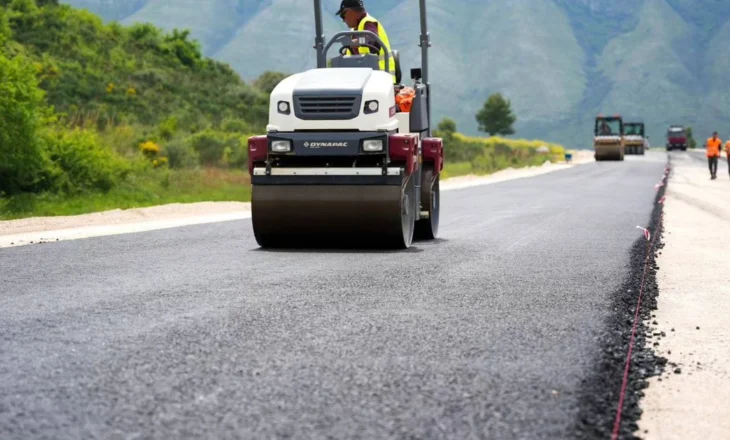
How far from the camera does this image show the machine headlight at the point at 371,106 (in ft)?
36.4

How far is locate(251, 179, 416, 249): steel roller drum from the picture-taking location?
11047 millimetres

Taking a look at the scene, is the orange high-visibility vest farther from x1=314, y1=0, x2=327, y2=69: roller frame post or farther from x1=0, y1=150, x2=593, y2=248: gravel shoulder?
x1=314, y1=0, x2=327, y2=69: roller frame post

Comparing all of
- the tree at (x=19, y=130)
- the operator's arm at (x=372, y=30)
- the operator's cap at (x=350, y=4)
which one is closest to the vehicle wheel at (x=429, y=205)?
the operator's arm at (x=372, y=30)

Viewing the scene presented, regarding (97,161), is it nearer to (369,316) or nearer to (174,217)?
(174,217)

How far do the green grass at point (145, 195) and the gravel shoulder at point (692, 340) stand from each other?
1128cm

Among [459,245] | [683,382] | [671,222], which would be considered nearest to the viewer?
[683,382]

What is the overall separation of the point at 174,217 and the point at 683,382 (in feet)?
48.4

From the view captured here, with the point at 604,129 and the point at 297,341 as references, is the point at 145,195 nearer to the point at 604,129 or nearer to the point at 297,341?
the point at 297,341

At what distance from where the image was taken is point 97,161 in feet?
74.1

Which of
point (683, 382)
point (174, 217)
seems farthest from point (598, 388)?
point (174, 217)

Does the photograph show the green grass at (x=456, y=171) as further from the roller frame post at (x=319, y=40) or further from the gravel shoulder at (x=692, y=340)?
the roller frame post at (x=319, y=40)

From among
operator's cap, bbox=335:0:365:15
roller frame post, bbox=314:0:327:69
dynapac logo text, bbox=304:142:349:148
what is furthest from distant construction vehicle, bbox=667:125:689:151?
dynapac logo text, bbox=304:142:349:148

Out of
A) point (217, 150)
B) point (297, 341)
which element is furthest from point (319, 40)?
point (217, 150)

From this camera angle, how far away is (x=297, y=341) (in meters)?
6.31
